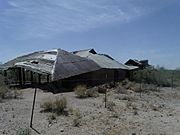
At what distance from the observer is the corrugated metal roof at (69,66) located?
34891mm

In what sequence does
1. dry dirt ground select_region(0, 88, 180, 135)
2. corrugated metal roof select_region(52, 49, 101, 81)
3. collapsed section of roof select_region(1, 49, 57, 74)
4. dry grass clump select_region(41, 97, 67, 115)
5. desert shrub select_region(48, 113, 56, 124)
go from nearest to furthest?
dry dirt ground select_region(0, 88, 180, 135) < desert shrub select_region(48, 113, 56, 124) < dry grass clump select_region(41, 97, 67, 115) < corrugated metal roof select_region(52, 49, 101, 81) < collapsed section of roof select_region(1, 49, 57, 74)

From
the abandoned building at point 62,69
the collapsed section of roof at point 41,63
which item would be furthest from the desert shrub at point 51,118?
the collapsed section of roof at point 41,63

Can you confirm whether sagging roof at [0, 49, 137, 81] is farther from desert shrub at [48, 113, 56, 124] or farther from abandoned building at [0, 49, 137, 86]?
desert shrub at [48, 113, 56, 124]

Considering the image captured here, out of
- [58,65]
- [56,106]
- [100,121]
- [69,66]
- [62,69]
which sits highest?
[58,65]

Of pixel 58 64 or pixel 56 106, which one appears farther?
pixel 58 64

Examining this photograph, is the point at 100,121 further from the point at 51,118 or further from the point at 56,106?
the point at 56,106

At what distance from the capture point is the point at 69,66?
37.7m

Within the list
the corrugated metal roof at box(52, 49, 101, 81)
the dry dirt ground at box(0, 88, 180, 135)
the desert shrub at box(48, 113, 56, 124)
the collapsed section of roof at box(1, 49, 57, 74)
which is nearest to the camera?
the dry dirt ground at box(0, 88, 180, 135)

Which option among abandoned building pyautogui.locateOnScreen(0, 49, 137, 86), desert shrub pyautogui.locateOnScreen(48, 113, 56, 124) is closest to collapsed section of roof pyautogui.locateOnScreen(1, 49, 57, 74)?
abandoned building pyautogui.locateOnScreen(0, 49, 137, 86)

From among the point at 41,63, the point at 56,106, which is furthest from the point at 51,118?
the point at 41,63

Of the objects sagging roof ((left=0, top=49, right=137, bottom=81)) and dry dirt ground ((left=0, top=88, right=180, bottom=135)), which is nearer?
dry dirt ground ((left=0, top=88, right=180, bottom=135))

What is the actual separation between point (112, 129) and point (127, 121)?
2.50 meters

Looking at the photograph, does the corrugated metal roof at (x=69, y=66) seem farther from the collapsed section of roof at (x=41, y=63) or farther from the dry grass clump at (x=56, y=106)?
the dry grass clump at (x=56, y=106)

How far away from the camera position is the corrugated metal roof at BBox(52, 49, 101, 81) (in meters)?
34.9
